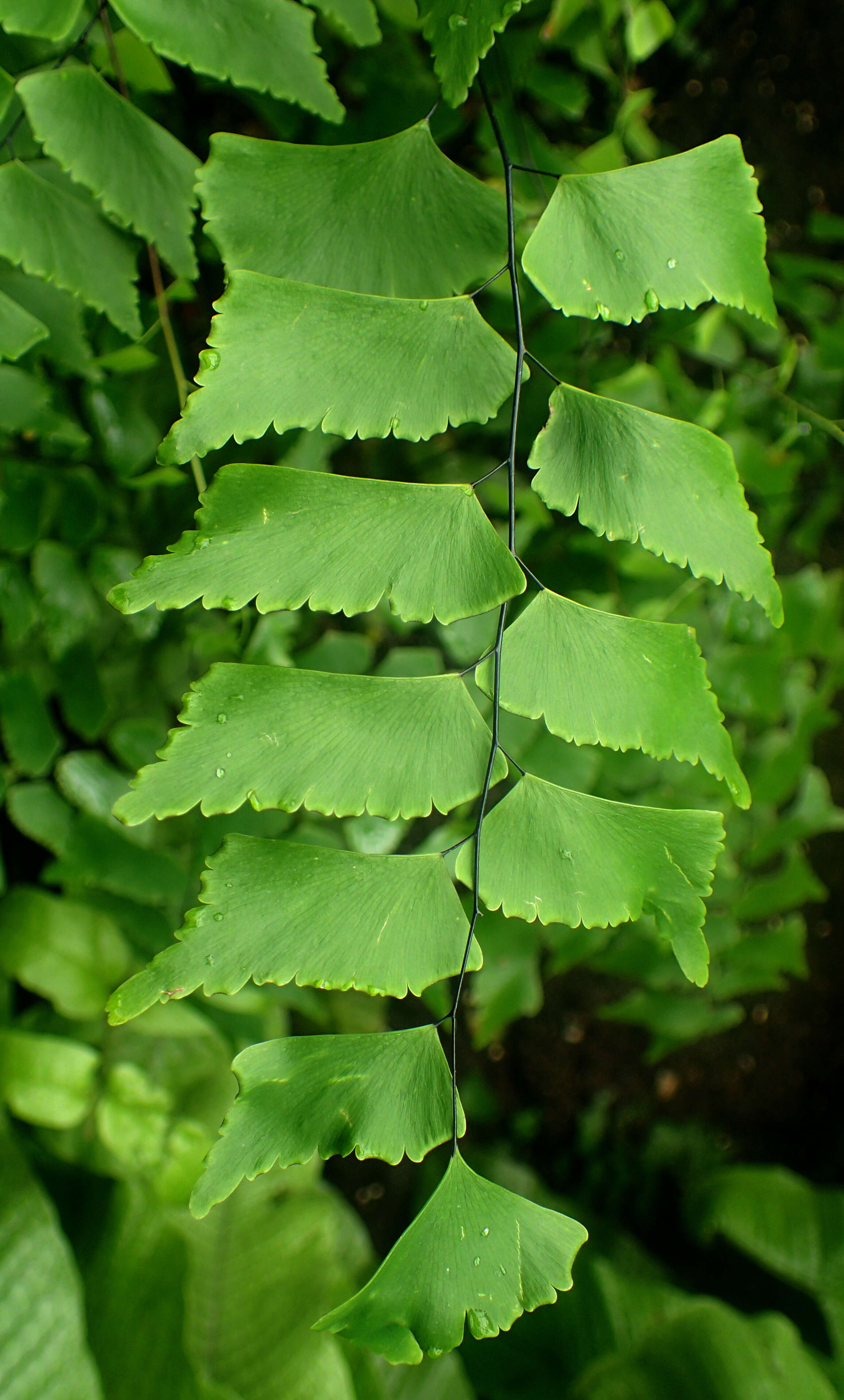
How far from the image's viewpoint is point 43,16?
342 millimetres

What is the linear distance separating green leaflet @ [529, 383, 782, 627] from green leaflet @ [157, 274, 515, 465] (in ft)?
0.12

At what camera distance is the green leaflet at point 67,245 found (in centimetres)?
38

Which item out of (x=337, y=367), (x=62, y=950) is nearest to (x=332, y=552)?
(x=337, y=367)

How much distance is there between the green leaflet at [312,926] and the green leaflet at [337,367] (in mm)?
159

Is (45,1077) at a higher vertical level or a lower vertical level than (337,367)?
lower

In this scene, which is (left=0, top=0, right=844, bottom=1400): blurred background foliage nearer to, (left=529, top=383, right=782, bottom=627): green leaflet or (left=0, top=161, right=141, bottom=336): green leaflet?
(left=0, top=161, right=141, bottom=336): green leaflet

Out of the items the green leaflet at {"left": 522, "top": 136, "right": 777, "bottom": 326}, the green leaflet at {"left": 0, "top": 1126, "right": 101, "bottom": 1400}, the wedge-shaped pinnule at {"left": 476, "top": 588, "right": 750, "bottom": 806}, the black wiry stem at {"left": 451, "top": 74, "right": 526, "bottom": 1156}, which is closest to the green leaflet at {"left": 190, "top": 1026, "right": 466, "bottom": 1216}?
the black wiry stem at {"left": 451, "top": 74, "right": 526, "bottom": 1156}

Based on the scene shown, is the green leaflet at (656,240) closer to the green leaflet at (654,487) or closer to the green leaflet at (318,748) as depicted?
the green leaflet at (654,487)

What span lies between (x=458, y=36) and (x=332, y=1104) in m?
0.43

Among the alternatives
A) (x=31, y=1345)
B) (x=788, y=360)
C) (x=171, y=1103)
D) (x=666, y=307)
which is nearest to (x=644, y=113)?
(x=788, y=360)

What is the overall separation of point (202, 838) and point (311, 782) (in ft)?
0.91

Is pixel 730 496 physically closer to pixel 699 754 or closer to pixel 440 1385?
pixel 699 754

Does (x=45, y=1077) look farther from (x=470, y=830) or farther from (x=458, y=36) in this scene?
(x=458, y=36)

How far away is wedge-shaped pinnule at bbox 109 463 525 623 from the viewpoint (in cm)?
31
